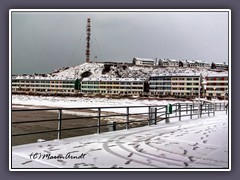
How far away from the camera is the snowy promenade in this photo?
6.30 m

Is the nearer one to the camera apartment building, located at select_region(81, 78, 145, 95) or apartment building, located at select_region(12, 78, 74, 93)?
apartment building, located at select_region(12, 78, 74, 93)

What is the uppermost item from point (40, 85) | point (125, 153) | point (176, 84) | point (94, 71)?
point (94, 71)

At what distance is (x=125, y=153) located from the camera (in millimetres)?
7023

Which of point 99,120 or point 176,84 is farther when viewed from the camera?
point 176,84

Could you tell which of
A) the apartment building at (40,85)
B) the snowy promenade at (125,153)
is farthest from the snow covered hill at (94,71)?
the snowy promenade at (125,153)

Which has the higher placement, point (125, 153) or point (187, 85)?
point (187, 85)

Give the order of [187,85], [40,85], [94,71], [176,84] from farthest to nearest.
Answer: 1. [176,84]
2. [187,85]
3. [40,85]
4. [94,71]

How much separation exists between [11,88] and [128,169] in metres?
3.01

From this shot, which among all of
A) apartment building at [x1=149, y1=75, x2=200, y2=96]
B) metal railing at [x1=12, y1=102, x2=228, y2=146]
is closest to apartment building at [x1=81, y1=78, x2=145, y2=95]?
metal railing at [x1=12, y1=102, x2=228, y2=146]

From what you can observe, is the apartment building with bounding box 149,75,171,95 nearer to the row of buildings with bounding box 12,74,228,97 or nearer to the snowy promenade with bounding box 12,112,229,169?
the row of buildings with bounding box 12,74,228,97

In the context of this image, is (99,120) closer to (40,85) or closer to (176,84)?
(40,85)

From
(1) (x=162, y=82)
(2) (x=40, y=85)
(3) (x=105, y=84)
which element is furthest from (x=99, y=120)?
(1) (x=162, y=82)
